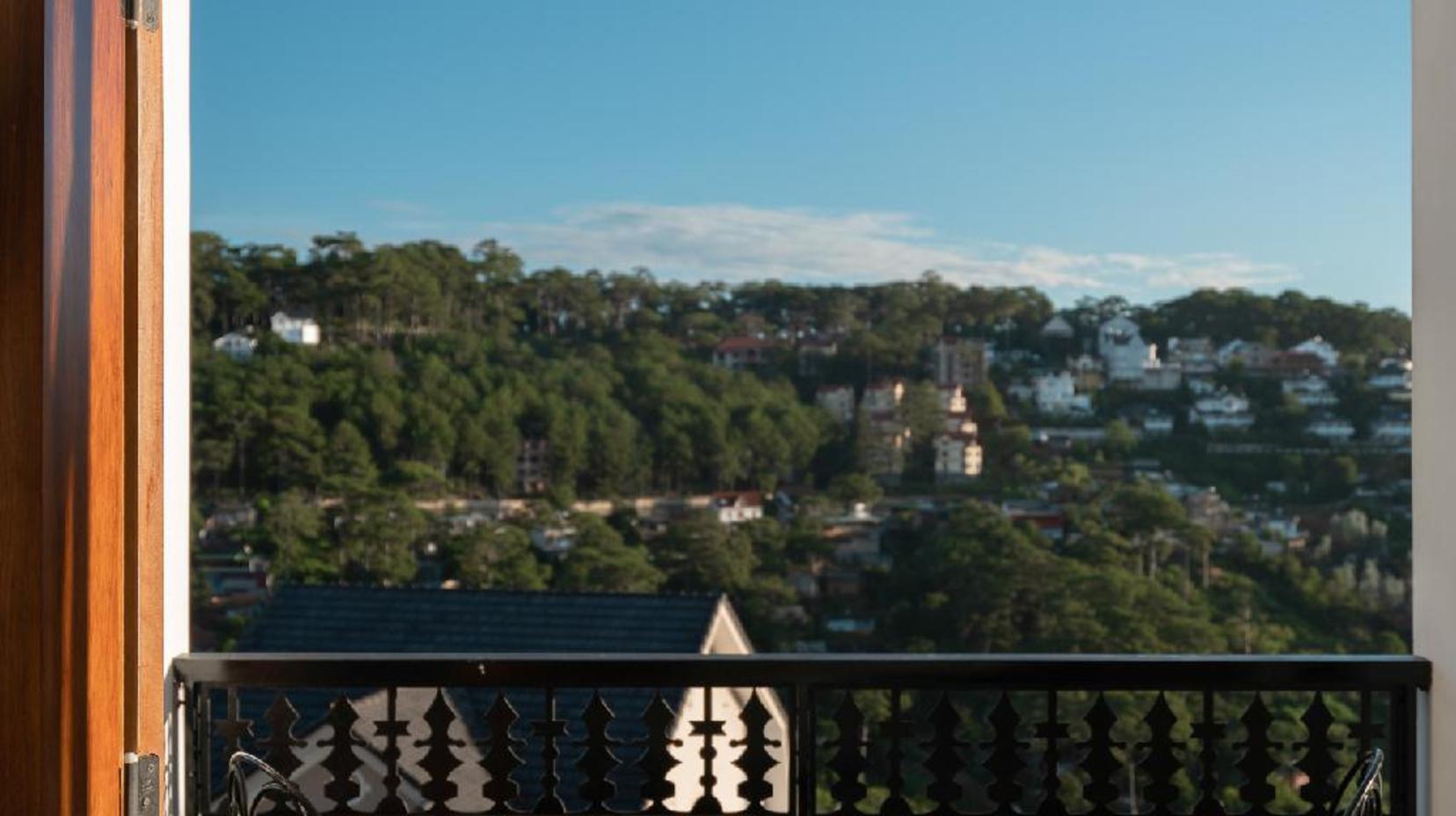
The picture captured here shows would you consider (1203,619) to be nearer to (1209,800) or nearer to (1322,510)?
(1322,510)

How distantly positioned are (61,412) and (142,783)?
0.41 meters

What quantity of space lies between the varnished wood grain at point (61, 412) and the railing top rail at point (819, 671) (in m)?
0.62

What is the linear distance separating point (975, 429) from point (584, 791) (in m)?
8.61

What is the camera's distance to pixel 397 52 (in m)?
10.8

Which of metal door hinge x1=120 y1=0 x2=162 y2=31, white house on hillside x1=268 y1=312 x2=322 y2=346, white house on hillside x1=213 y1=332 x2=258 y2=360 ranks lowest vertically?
metal door hinge x1=120 y1=0 x2=162 y2=31

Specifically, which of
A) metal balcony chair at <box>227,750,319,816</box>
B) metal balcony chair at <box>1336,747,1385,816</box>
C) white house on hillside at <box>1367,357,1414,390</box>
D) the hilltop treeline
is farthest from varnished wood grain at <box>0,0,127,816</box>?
white house on hillside at <box>1367,357,1414,390</box>

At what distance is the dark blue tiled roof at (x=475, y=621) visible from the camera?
6.59 m

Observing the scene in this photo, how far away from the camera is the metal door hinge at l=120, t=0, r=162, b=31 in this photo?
1.39 m

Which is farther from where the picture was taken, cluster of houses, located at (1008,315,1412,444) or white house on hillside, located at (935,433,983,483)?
white house on hillside, located at (935,433,983,483)

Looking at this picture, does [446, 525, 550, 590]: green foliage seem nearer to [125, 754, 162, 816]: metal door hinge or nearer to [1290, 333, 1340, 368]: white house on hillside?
[1290, 333, 1340, 368]: white house on hillside

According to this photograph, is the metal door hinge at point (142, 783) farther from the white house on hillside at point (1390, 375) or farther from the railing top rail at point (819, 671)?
the white house on hillside at point (1390, 375)

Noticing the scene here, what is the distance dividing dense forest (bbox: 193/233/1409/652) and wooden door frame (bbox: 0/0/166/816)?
28.3ft

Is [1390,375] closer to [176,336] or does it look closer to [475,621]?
[475,621]

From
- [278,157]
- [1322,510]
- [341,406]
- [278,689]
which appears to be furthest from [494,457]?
[278,689]
